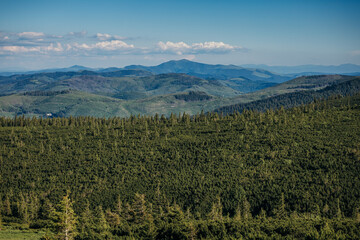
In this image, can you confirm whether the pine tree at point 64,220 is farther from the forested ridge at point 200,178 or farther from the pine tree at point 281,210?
the pine tree at point 281,210

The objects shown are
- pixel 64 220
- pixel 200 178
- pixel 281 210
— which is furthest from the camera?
pixel 200 178

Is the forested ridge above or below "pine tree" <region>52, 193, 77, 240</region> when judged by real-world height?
below

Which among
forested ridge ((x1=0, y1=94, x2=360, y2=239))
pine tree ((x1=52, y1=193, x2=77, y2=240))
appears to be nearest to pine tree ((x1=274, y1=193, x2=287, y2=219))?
forested ridge ((x1=0, y1=94, x2=360, y2=239))

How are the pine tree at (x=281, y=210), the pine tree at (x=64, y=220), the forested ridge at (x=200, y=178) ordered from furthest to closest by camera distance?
the forested ridge at (x=200, y=178) < the pine tree at (x=281, y=210) < the pine tree at (x=64, y=220)

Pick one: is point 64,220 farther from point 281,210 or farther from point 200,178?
point 200,178

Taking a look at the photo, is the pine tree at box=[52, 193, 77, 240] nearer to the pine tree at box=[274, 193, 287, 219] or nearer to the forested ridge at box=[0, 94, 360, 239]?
the forested ridge at box=[0, 94, 360, 239]

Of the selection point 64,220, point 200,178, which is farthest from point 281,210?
point 64,220

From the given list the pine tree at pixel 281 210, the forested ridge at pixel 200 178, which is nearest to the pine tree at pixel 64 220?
the forested ridge at pixel 200 178

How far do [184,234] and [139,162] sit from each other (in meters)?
122

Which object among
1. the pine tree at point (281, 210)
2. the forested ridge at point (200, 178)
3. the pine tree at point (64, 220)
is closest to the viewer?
the pine tree at point (64, 220)

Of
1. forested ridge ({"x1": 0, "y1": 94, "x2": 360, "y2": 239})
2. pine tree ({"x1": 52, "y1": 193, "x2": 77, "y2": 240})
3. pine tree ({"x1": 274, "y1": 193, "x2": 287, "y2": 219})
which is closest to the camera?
pine tree ({"x1": 52, "y1": 193, "x2": 77, "y2": 240})

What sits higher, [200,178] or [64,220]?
[64,220]

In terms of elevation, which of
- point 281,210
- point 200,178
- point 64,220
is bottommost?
point 281,210

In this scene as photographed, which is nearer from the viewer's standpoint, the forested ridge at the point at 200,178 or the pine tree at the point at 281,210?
the pine tree at the point at 281,210
